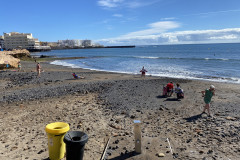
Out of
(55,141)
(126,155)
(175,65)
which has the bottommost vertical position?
(126,155)

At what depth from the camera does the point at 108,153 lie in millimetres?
5574

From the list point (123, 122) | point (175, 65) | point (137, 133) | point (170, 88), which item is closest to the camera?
point (137, 133)

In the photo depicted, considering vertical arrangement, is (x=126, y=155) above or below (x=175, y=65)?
below

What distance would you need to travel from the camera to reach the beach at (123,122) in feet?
18.7

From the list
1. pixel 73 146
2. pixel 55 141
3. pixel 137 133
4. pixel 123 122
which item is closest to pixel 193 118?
pixel 123 122

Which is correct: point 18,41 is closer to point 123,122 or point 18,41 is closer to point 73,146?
point 123,122

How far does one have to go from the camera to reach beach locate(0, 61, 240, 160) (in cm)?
570

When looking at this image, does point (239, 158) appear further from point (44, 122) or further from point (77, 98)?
point (77, 98)

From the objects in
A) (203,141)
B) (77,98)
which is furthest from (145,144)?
(77,98)

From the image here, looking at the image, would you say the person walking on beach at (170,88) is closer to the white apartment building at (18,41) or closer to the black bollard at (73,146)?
the black bollard at (73,146)

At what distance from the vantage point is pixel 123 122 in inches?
312

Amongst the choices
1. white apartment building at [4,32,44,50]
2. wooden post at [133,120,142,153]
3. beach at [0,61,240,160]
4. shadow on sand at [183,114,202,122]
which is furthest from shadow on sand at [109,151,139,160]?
white apartment building at [4,32,44,50]

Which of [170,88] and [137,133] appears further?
[170,88]

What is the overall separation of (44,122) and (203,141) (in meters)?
5.91
